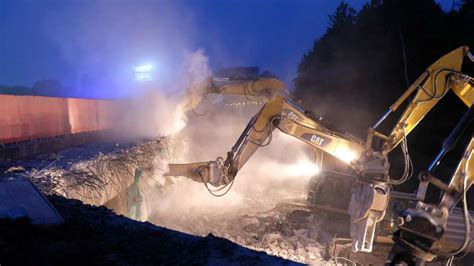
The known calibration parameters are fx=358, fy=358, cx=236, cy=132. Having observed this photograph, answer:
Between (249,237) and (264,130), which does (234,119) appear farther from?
(264,130)

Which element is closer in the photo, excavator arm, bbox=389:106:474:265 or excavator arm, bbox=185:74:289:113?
excavator arm, bbox=389:106:474:265

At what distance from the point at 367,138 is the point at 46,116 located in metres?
10.5

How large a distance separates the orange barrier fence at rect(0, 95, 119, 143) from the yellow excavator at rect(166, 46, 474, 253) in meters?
6.77

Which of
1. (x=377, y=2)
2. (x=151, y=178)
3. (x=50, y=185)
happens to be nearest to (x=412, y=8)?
(x=377, y=2)

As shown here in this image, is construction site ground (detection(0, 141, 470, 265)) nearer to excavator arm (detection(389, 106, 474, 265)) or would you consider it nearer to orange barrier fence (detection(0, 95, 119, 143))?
excavator arm (detection(389, 106, 474, 265))

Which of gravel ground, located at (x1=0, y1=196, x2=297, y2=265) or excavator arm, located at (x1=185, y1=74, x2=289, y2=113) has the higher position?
excavator arm, located at (x1=185, y1=74, x2=289, y2=113)

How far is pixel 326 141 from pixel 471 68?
27.5 feet

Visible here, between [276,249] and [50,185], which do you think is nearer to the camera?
[50,185]

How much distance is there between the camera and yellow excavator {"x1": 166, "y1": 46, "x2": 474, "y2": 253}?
5.95m

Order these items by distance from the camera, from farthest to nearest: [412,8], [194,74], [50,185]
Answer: [412,8], [194,74], [50,185]

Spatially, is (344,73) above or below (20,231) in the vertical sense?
above

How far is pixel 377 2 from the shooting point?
17.8 metres

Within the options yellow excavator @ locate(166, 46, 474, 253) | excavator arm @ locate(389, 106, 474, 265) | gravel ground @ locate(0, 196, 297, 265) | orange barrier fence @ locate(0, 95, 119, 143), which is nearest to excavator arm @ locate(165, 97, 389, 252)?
yellow excavator @ locate(166, 46, 474, 253)

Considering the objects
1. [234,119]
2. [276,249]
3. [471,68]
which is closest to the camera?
[276,249]
